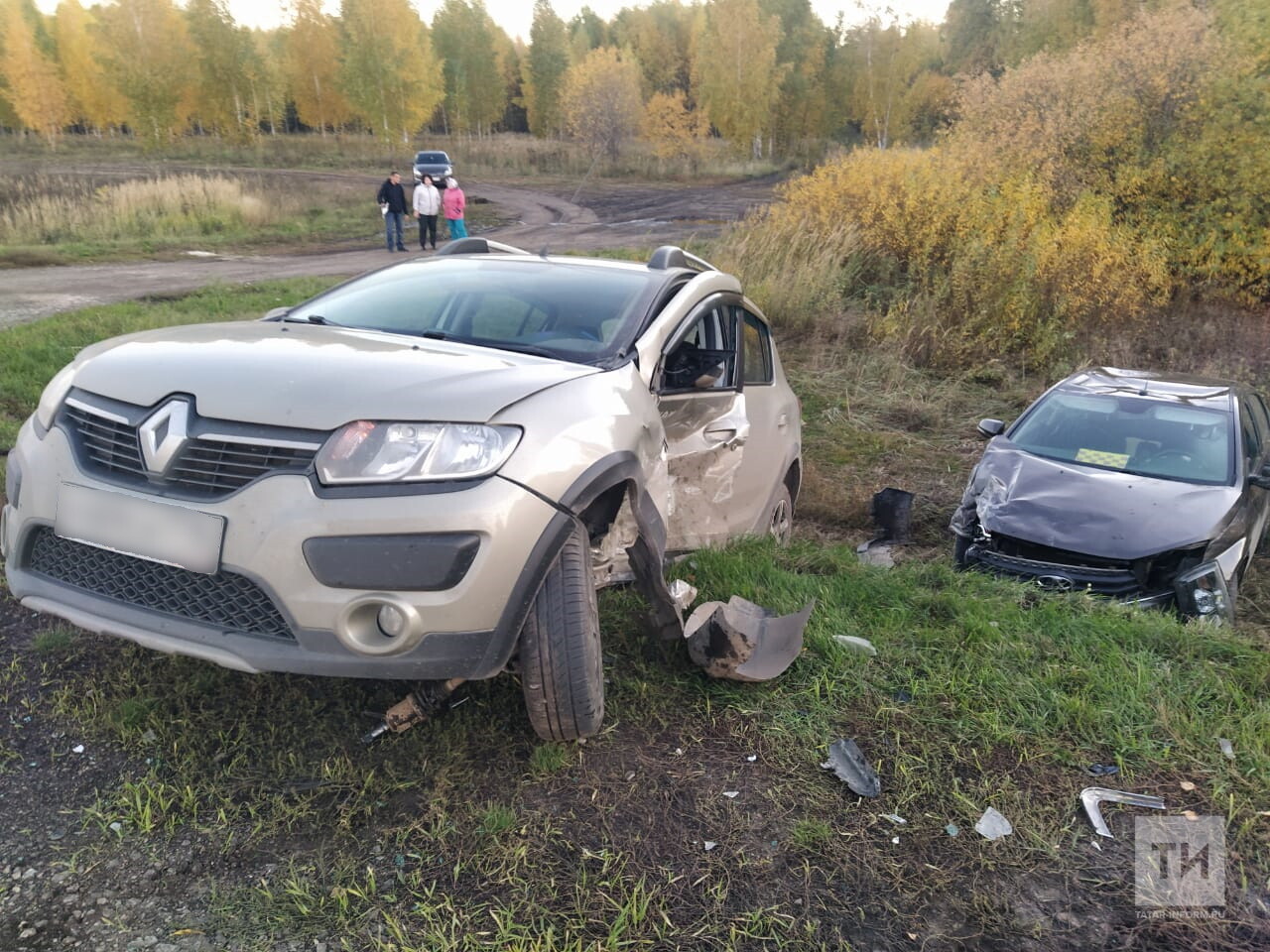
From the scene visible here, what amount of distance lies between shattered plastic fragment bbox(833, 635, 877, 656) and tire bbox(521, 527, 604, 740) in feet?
4.20

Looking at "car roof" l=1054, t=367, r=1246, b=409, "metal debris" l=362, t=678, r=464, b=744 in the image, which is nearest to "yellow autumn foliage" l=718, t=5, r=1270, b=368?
"car roof" l=1054, t=367, r=1246, b=409

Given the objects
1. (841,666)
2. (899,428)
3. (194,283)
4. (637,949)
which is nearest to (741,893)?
(637,949)

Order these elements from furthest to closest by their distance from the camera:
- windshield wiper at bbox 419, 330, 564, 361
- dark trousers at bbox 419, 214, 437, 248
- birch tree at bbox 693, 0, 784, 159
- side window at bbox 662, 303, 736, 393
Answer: birch tree at bbox 693, 0, 784, 159, dark trousers at bbox 419, 214, 437, 248, side window at bbox 662, 303, 736, 393, windshield wiper at bbox 419, 330, 564, 361

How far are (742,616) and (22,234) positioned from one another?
2128 cm

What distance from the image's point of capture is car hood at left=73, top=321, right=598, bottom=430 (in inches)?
98.1

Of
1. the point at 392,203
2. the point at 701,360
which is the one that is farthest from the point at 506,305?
the point at 392,203

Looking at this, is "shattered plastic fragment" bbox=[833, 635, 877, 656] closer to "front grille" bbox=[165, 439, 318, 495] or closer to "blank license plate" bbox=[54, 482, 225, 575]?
"front grille" bbox=[165, 439, 318, 495]

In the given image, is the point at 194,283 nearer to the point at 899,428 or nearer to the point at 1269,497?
the point at 899,428

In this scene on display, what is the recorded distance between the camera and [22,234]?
19.0 metres

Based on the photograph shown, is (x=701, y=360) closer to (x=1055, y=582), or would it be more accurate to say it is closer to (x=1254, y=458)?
(x=1055, y=582)

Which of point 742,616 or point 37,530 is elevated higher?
point 37,530

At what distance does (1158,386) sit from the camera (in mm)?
6730

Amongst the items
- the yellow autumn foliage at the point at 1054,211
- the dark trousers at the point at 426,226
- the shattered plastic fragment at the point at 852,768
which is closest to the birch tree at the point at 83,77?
the dark trousers at the point at 426,226

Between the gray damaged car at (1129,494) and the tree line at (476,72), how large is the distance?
34577mm
